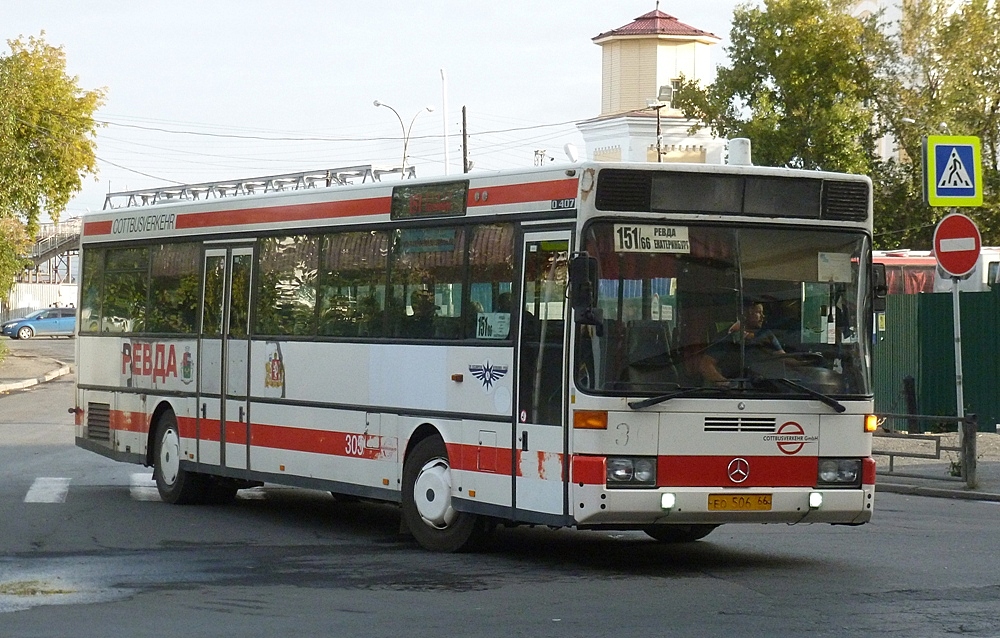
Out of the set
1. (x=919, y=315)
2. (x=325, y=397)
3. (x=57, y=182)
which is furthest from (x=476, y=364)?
(x=57, y=182)

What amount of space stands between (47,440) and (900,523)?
46.3ft

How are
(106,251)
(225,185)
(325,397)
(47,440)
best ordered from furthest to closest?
(47,440) < (106,251) < (225,185) < (325,397)

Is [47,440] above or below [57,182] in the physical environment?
below

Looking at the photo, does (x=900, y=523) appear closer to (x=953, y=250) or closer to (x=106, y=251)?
(x=953, y=250)

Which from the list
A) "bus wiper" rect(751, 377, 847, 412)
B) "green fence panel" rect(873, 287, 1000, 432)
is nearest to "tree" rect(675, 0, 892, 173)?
"green fence panel" rect(873, 287, 1000, 432)

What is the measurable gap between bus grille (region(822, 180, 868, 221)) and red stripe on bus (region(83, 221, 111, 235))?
9.05 m

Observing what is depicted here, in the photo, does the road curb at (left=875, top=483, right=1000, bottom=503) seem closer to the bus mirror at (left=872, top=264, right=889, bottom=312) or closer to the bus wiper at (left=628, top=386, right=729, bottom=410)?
the bus mirror at (left=872, top=264, right=889, bottom=312)

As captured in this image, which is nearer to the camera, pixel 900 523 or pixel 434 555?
pixel 434 555

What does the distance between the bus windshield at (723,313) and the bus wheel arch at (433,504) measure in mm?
1814

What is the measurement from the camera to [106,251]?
17953 millimetres

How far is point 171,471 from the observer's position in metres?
16.3

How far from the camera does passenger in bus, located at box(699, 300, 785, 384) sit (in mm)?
11070

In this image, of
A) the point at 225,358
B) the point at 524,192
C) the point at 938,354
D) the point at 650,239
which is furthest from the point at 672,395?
the point at 938,354

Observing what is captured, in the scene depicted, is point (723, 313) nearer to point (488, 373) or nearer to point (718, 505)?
point (718, 505)
